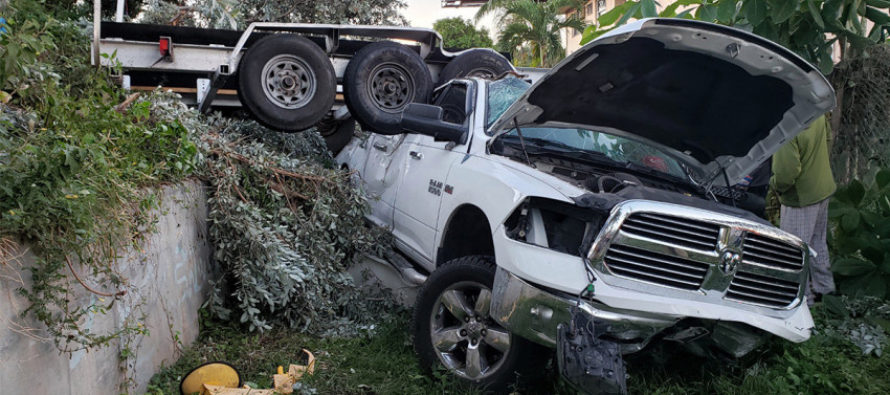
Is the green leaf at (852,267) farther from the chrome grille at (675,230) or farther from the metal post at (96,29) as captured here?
the metal post at (96,29)

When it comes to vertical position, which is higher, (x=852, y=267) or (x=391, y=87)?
(x=391, y=87)

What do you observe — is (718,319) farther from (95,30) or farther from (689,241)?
(95,30)

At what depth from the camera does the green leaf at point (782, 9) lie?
16.0ft

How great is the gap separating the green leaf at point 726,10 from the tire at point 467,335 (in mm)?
2874

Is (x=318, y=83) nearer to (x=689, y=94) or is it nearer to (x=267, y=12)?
(x=689, y=94)

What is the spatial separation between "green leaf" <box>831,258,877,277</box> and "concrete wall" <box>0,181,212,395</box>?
5.11 metres

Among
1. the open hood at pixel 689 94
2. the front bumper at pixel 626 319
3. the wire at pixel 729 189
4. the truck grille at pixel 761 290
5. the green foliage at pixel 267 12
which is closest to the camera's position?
the front bumper at pixel 626 319

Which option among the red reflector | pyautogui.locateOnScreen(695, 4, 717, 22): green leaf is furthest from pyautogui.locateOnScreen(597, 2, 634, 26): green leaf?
the red reflector

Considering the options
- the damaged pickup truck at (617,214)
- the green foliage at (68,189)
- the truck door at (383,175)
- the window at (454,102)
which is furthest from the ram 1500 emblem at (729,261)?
the truck door at (383,175)

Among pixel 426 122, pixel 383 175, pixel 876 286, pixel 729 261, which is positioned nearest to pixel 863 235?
pixel 876 286

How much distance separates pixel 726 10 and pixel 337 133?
446 centimetres

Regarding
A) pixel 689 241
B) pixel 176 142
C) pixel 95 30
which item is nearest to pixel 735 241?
pixel 689 241

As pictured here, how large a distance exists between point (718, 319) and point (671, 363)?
89 centimetres

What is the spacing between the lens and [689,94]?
157 inches
